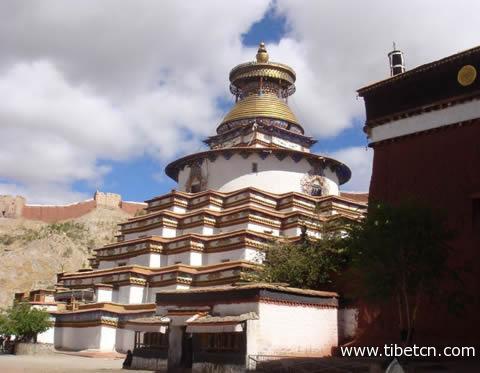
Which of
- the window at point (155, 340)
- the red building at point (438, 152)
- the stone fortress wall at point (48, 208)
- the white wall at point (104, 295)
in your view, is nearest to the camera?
the red building at point (438, 152)

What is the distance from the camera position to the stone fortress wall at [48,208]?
83250mm

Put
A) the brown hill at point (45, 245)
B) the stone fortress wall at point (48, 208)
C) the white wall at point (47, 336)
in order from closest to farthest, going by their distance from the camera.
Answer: the white wall at point (47, 336)
the brown hill at point (45, 245)
the stone fortress wall at point (48, 208)

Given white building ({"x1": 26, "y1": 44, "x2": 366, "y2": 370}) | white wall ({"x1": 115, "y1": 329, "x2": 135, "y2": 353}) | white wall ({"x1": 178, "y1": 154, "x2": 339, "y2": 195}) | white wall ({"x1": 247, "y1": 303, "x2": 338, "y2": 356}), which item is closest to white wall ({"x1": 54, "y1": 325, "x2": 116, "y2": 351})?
white building ({"x1": 26, "y1": 44, "x2": 366, "y2": 370})

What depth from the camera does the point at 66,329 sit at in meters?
32.2

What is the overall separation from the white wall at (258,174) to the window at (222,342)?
710 inches

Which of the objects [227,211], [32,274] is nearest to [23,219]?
[32,274]

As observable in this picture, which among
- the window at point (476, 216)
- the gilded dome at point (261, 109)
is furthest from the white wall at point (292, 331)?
the gilded dome at point (261, 109)

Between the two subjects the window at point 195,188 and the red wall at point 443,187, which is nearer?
the red wall at point 443,187

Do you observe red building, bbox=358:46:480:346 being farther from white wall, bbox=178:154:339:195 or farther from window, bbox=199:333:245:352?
white wall, bbox=178:154:339:195

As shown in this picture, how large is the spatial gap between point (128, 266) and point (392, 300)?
56.7 feet

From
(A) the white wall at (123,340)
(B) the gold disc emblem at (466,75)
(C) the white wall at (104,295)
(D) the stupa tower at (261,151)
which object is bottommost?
(A) the white wall at (123,340)

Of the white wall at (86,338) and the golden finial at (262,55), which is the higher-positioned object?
the golden finial at (262,55)

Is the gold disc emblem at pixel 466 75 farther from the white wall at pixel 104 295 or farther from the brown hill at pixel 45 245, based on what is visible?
the brown hill at pixel 45 245

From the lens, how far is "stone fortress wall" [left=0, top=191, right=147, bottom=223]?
273 feet
